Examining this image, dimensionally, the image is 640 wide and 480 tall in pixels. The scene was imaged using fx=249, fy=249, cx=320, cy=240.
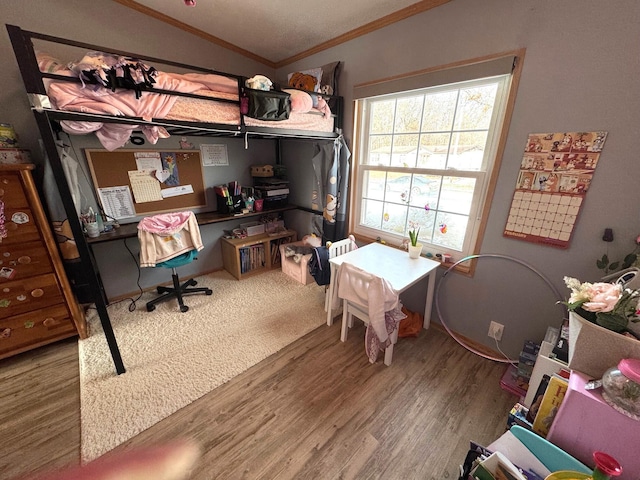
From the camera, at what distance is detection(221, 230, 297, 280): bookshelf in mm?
2942

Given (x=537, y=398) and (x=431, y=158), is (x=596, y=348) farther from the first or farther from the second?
(x=431, y=158)

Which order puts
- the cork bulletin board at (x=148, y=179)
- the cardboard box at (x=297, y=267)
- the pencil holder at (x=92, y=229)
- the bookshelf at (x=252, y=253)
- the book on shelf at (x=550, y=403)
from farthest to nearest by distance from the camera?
the bookshelf at (x=252, y=253), the cardboard box at (x=297, y=267), the cork bulletin board at (x=148, y=179), the pencil holder at (x=92, y=229), the book on shelf at (x=550, y=403)

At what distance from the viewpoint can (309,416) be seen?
1457mm

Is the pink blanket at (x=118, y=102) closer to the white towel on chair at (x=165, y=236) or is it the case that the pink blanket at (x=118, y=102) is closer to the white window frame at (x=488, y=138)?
the white towel on chair at (x=165, y=236)

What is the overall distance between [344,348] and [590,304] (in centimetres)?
145

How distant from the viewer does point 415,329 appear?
82.0 inches

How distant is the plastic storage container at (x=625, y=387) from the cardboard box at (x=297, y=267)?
226 centimetres

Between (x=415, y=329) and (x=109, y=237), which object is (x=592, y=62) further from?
(x=109, y=237)

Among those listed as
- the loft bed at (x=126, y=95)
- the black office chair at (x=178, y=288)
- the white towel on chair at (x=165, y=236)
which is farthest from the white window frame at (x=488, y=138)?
the black office chair at (x=178, y=288)

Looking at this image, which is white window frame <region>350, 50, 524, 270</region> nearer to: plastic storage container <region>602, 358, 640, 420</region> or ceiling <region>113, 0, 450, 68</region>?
ceiling <region>113, 0, 450, 68</region>

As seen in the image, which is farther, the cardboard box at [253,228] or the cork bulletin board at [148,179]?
the cardboard box at [253,228]

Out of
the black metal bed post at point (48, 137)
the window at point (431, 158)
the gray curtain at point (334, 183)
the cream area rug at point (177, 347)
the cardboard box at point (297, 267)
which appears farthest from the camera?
the cardboard box at point (297, 267)

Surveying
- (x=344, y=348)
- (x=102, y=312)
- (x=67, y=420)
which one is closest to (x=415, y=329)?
(x=344, y=348)

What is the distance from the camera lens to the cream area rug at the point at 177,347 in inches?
57.7
